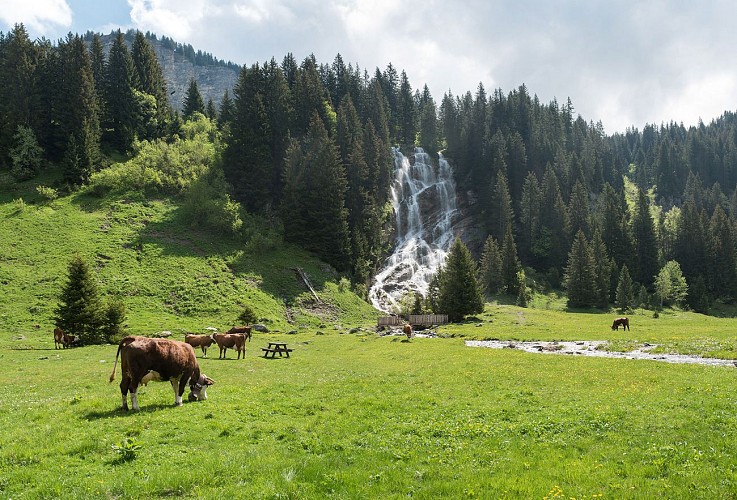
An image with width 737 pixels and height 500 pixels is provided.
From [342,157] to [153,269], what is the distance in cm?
5310

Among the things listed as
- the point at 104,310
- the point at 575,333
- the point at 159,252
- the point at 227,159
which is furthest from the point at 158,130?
the point at 575,333

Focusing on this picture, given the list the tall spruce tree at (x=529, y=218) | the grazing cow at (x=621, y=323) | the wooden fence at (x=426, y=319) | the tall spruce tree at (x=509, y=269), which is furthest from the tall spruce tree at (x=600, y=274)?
the wooden fence at (x=426, y=319)

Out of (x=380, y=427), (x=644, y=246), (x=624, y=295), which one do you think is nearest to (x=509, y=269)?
(x=624, y=295)

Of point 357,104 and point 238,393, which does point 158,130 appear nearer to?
point 357,104

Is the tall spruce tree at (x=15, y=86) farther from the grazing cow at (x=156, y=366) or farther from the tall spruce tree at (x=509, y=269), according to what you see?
the tall spruce tree at (x=509, y=269)

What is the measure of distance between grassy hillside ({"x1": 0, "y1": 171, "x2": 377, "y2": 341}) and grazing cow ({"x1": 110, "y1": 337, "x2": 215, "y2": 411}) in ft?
106

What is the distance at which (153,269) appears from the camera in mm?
63469

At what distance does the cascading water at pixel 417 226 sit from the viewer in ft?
316

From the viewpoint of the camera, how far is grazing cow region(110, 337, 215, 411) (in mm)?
15797

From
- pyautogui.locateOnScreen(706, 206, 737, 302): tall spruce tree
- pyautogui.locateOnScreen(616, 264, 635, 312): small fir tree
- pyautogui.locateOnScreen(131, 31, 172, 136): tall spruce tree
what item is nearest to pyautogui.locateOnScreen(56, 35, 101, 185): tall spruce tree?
pyautogui.locateOnScreen(131, 31, 172, 136): tall spruce tree

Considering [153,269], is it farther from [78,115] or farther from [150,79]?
[150,79]

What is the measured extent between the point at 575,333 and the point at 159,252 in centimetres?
5975

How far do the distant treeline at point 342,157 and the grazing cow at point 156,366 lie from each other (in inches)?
2638

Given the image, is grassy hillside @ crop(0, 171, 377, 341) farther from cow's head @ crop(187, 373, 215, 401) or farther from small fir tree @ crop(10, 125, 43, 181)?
cow's head @ crop(187, 373, 215, 401)
